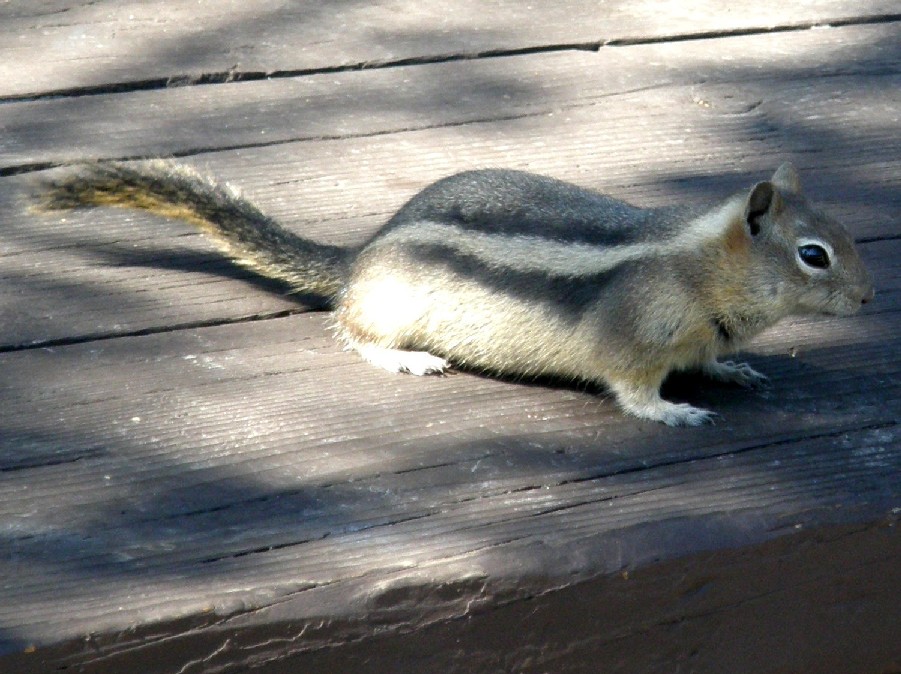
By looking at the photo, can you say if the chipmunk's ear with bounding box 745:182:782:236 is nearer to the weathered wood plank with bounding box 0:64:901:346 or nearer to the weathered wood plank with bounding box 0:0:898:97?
the weathered wood plank with bounding box 0:64:901:346

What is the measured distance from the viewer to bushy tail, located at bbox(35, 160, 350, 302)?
10.8ft

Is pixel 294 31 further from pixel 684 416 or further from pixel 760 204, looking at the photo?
pixel 684 416

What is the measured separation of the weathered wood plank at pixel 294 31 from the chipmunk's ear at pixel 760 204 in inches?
59.9

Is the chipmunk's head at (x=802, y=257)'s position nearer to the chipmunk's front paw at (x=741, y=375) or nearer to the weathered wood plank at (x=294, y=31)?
the chipmunk's front paw at (x=741, y=375)

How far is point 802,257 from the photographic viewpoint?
10.2 feet

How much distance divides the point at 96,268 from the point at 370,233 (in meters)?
0.73

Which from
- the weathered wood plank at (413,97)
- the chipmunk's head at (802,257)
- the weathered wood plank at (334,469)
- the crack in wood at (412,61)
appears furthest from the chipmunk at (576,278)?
the crack in wood at (412,61)

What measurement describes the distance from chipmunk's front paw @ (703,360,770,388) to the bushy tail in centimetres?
98

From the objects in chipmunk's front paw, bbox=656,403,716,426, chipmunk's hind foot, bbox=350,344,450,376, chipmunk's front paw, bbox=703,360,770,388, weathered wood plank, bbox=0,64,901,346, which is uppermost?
weathered wood plank, bbox=0,64,901,346

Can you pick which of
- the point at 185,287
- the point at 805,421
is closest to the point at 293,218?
the point at 185,287

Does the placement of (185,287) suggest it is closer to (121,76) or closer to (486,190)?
(486,190)

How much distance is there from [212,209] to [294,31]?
1259 mm

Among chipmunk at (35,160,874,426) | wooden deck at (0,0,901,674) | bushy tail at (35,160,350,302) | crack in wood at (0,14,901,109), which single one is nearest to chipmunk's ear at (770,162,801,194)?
chipmunk at (35,160,874,426)

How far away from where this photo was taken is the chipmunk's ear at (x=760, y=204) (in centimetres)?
305
